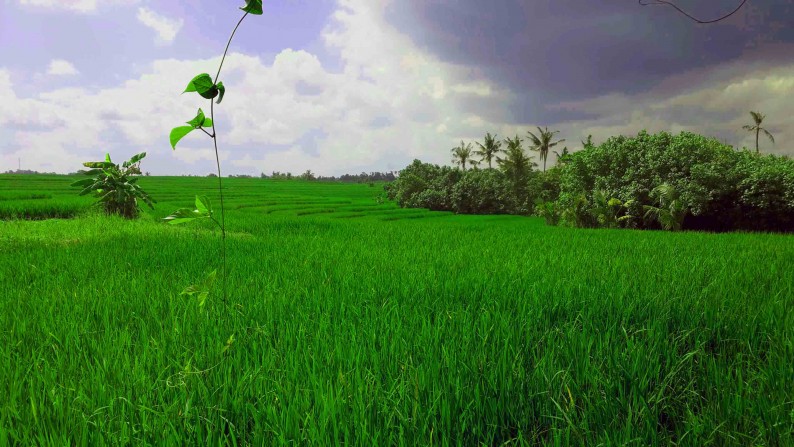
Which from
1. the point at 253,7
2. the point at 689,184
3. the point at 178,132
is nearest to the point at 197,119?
the point at 178,132

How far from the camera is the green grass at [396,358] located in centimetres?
146

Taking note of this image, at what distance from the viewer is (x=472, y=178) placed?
133 ft

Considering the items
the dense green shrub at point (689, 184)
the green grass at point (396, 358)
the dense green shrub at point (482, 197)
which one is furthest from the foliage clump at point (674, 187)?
the green grass at point (396, 358)

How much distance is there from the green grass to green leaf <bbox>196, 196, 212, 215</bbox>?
0.70 metres

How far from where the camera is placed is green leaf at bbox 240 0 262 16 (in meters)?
1.86

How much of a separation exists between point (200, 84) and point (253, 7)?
0.43m

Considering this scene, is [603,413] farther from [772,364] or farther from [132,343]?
[132,343]

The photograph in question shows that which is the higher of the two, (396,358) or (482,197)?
(482,197)

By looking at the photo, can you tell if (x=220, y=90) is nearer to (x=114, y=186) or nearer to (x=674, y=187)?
(x=114, y=186)

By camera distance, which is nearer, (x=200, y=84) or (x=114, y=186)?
(x=200, y=84)

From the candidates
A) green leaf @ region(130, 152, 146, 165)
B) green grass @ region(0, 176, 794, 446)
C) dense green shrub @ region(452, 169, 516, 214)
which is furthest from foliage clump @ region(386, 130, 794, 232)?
green leaf @ region(130, 152, 146, 165)

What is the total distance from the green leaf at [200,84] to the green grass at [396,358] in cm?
122

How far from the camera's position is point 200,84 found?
6.04ft

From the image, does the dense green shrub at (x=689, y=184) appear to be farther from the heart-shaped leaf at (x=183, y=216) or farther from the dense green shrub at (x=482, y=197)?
the heart-shaped leaf at (x=183, y=216)
